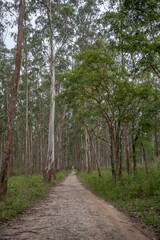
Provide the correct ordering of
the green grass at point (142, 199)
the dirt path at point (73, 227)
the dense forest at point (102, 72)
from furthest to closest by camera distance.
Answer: the dense forest at point (102, 72)
the green grass at point (142, 199)
the dirt path at point (73, 227)

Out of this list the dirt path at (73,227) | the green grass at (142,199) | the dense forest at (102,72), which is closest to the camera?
the dirt path at (73,227)

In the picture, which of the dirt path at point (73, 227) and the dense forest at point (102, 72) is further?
the dense forest at point (102, 72)

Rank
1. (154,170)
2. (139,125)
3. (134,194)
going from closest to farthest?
(134,194), (154,170), (139,125)

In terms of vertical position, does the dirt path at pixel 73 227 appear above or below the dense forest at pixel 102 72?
below

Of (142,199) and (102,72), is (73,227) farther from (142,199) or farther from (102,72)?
(102,72)

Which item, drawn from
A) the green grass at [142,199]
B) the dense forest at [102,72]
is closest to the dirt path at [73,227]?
the green grass at [142,199]

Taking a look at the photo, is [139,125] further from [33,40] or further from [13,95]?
[33,40]

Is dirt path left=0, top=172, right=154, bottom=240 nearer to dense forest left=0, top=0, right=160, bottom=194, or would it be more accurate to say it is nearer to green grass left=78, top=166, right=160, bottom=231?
green grass left=78, top=166, right=160, bottom=231

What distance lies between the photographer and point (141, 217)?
17.1 feet

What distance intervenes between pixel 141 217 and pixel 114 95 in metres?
6.35

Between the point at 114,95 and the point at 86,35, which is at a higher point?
the point at 86,35

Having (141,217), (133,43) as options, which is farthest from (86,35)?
(141,217)

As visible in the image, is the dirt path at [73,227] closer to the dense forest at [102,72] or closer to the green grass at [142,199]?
the green grass at [142,199]

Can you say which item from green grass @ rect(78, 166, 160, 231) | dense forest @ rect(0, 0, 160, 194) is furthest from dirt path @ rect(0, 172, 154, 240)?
dense forest @ rect(0, 0, 160, 194)
